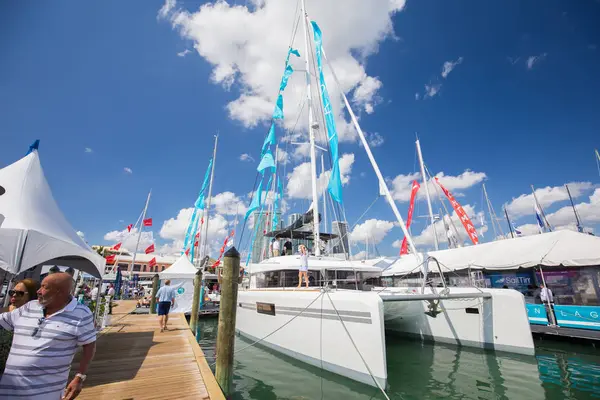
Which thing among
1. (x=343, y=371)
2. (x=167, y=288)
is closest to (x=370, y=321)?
(x=343, y=371)

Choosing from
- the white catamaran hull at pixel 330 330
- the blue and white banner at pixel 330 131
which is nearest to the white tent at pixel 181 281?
the white catamaran hull at pixel 330 330

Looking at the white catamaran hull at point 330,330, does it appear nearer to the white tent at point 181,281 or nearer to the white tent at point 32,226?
the white tent at point 32,226

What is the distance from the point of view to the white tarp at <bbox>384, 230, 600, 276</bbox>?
10.7 m

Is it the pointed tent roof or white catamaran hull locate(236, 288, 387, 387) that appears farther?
the pointed tent roof

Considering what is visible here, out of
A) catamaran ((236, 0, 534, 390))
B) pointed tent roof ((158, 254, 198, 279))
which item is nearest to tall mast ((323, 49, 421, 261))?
catamaran ((236, 0, 534, 390))

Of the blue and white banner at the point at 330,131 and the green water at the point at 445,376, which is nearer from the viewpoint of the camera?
the green water at the point at 445,376

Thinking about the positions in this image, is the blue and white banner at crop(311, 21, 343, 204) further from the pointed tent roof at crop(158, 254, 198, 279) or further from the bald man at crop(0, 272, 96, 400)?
the pointed tent roof at crop(158, 254, 198, 279)

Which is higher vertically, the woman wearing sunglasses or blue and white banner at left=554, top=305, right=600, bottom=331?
the woman wearing sunglasses

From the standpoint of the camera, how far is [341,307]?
6238 mm

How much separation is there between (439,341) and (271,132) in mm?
10867

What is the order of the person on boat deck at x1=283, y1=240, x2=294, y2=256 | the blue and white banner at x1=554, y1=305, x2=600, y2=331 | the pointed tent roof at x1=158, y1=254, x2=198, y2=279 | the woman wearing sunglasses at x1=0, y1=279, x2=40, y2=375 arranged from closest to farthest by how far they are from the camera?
the woman wearing sunglasses at x1=0, y1=279, x2=40, y2=375, the blue and white banner at x1=554, y1=305, x2=600, y2=331, the person on boat deck at x1=283, y1=240, x2=294, y2=256, the pointed tent roof at x1=158, y1=254, x2=198, y2=279

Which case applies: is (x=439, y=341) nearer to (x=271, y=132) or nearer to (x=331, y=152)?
(x=331, y=152)

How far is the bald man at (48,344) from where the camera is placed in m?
2.05

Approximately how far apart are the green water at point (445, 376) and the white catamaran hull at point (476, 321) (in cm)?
35
